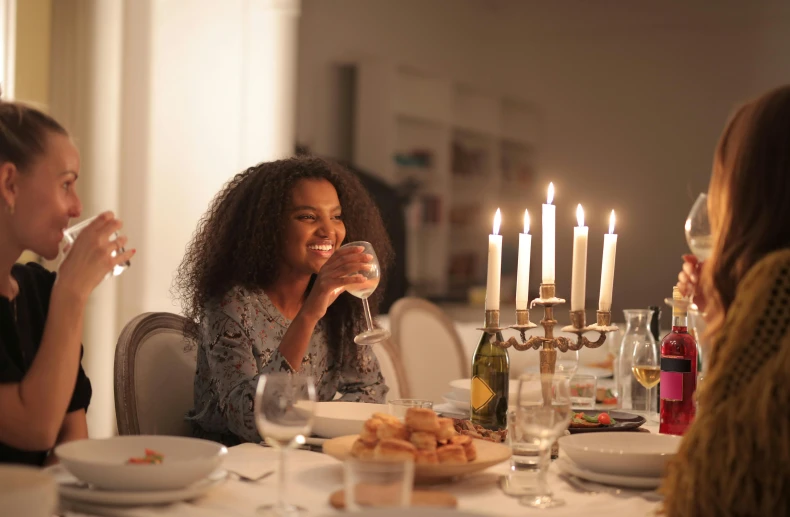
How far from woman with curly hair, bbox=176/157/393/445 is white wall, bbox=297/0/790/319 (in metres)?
6.74

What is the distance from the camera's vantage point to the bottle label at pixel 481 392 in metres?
1.75

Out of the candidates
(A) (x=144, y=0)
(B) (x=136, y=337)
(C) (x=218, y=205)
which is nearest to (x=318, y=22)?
(A) (x=144, y=0)

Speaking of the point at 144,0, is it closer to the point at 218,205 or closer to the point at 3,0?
the point at 3,0

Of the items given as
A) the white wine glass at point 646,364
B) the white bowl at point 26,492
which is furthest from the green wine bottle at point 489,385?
the white bowl at point 26,492

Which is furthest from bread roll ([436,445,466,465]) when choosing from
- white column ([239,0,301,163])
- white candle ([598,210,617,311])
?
white column ([239,0,301,163])

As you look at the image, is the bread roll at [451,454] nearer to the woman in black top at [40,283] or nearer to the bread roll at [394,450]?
the bread roll at [394,450]

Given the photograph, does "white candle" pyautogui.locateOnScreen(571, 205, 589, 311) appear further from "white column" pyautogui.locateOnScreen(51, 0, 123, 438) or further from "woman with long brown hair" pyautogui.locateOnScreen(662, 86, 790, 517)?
"white column" pyautogui.locateOnScreen(51, 0, 123, 438)

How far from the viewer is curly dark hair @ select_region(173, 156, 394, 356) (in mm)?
2117

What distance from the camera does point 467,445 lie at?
1308mm

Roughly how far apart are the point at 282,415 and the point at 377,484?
22 cm

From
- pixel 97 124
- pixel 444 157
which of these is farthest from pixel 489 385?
pixel 444 157

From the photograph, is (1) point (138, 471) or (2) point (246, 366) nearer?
(1) point (138, 471)

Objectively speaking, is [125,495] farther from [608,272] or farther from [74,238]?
[608,272]

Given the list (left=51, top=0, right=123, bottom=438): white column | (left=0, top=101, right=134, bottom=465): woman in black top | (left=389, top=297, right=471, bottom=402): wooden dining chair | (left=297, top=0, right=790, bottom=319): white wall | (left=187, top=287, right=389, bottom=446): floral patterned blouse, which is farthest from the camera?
(left=297, top=0, right=790, bottom=319): white wall
